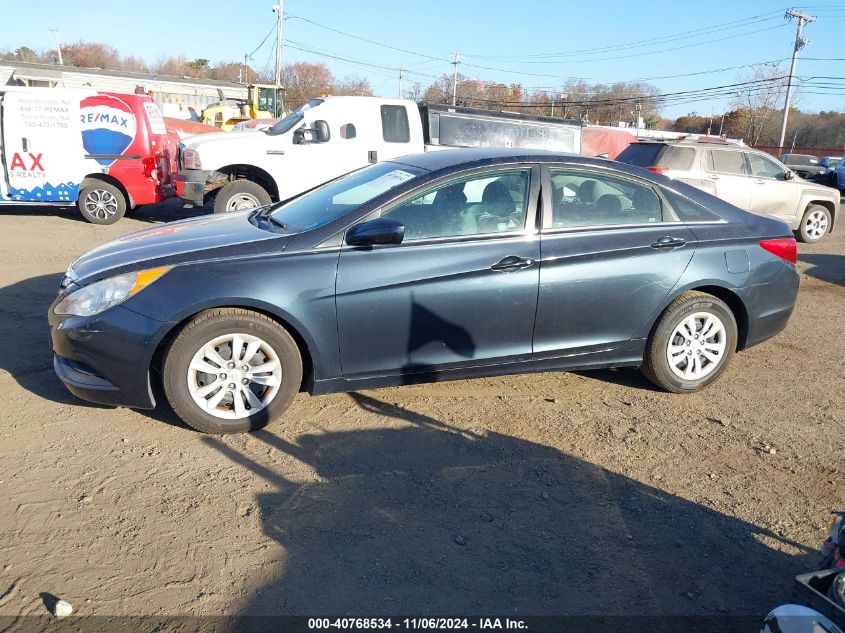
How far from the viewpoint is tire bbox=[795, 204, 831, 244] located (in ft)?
40.5

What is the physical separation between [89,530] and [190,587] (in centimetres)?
66

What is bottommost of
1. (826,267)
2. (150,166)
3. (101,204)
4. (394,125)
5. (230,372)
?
(826,267)

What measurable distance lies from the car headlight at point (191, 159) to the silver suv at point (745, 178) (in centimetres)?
699

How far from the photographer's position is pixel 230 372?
393 centimetres

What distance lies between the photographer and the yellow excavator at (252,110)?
3113 cm

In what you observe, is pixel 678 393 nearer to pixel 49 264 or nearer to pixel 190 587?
pixel 190 587

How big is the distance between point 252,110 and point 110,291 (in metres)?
30.6

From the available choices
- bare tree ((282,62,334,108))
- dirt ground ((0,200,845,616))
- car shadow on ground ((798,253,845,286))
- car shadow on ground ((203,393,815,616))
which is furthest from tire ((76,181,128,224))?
bare tree ((282,62,334,108))

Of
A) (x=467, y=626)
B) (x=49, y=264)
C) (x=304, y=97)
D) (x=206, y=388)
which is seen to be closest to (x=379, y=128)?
(x=49, y=264)

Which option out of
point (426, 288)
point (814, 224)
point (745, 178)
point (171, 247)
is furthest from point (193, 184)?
point (814, 224)

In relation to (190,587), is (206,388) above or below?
above

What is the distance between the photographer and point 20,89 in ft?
34.7

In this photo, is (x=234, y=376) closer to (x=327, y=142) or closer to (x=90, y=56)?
(x=327, y=142)

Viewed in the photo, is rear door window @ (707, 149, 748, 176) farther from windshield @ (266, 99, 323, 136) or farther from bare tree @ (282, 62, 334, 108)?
bare tree @ (282, 62, 334, 108)
